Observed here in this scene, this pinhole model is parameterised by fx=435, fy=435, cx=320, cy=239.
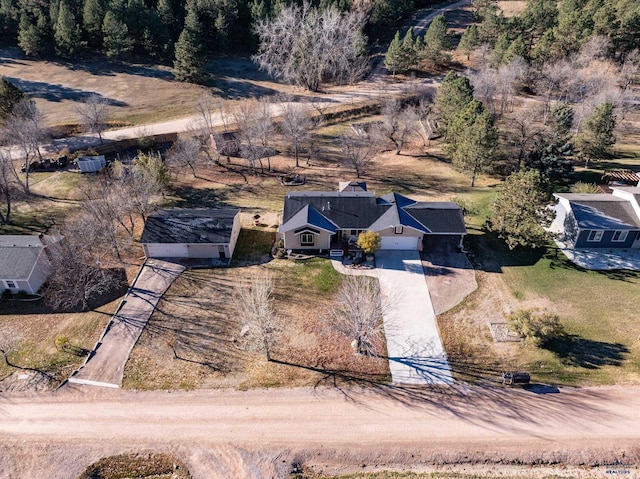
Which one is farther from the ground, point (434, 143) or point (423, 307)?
point (434, 143)

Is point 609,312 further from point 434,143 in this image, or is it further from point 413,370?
point 434,143

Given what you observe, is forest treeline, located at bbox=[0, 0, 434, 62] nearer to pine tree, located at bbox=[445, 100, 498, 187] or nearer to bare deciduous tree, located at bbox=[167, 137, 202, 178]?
bare deciduous tree, located at bbox=[167, 137, 202, 178]

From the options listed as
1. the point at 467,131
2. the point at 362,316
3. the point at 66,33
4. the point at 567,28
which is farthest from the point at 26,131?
the point at 567,28

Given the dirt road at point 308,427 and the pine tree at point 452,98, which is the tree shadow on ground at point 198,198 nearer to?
the dirt road at point 308,427

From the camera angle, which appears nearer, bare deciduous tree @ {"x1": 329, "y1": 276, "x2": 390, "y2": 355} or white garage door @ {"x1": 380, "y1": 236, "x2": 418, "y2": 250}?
bare deciduous tree @ {"x1": 329, "y1": 276, "x2": 390, "y2": 355}

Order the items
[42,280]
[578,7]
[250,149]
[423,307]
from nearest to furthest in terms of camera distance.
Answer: [423,307], [42,280], [250,149], [578,7]

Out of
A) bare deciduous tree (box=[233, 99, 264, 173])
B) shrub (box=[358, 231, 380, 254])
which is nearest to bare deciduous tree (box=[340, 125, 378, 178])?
bare deciduous tree (box=[233, 99, 264, 173])

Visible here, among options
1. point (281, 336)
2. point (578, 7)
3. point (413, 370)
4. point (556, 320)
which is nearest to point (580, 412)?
point (556, 320)
